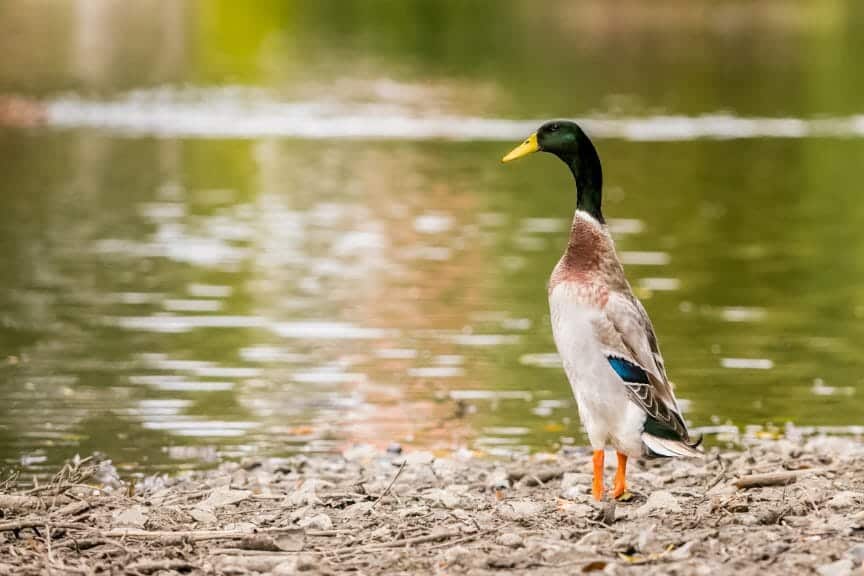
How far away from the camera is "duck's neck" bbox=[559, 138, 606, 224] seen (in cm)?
1022

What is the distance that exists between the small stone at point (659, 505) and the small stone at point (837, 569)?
1615 mm

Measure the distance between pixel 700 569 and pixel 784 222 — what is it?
74.0ft

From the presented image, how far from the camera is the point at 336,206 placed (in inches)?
1266

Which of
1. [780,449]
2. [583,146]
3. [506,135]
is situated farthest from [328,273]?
[506,135]

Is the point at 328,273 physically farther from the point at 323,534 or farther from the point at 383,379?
the point at 323,534

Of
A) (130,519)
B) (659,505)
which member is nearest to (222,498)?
(130,519)

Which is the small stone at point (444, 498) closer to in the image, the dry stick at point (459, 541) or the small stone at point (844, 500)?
the dry stick at point (459, 541)

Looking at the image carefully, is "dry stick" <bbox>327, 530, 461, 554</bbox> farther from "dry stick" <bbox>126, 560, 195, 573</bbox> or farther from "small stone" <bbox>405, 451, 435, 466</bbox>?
"small stone" <bbox>405, 451, 435, 466</bbox>

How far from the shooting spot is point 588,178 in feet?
33.8

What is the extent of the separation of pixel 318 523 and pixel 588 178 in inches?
106

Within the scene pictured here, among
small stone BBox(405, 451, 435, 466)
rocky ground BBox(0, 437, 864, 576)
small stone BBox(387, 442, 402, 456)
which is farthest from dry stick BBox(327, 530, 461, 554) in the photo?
small stone BBox(387, 442, 402, 456)

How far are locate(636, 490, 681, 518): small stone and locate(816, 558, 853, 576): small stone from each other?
5.30 ft

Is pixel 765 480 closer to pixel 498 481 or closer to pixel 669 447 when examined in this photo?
pixel 669 447

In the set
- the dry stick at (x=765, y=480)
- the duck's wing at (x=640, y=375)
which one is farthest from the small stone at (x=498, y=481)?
the duck's wing at (x=640, y=375)
